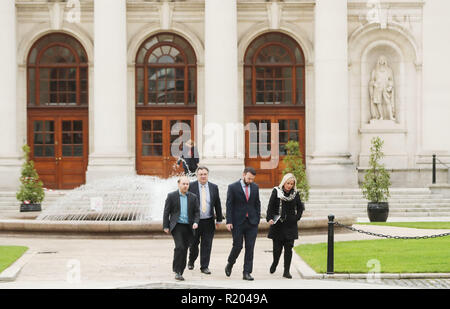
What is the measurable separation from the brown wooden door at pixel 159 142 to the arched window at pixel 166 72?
78 centimetres

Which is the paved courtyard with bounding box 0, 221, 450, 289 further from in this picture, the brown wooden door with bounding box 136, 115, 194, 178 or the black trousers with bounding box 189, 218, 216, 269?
the brown wooden door with bounding box 136, 115, 194, 178

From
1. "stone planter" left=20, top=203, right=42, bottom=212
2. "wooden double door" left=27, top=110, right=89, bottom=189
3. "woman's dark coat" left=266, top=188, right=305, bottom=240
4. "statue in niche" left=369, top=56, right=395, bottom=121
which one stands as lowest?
"stone planter" left=20, top=203, right=42, bottom=212

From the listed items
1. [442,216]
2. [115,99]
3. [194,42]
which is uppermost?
[194,42]

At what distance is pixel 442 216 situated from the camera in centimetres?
3284

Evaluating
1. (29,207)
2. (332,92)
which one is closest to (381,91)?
(332,92)

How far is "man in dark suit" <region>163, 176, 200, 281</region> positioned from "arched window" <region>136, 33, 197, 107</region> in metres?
25.1

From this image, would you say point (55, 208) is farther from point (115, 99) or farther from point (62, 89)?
point (62, 89)

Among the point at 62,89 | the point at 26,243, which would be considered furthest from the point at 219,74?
the point at 26,243

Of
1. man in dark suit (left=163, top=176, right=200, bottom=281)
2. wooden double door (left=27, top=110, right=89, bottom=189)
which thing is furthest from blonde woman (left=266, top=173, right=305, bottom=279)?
wooden double door (left=27, top=110, right=89, bottom=189)

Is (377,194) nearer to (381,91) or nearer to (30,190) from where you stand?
(381,91)

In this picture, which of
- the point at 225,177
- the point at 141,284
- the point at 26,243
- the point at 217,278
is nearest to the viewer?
the point at 141,284

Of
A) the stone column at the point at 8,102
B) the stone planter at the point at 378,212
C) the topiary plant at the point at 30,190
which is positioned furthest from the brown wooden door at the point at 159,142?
the stone planter at the point at 378,212

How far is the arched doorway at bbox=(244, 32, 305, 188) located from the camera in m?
41.1
